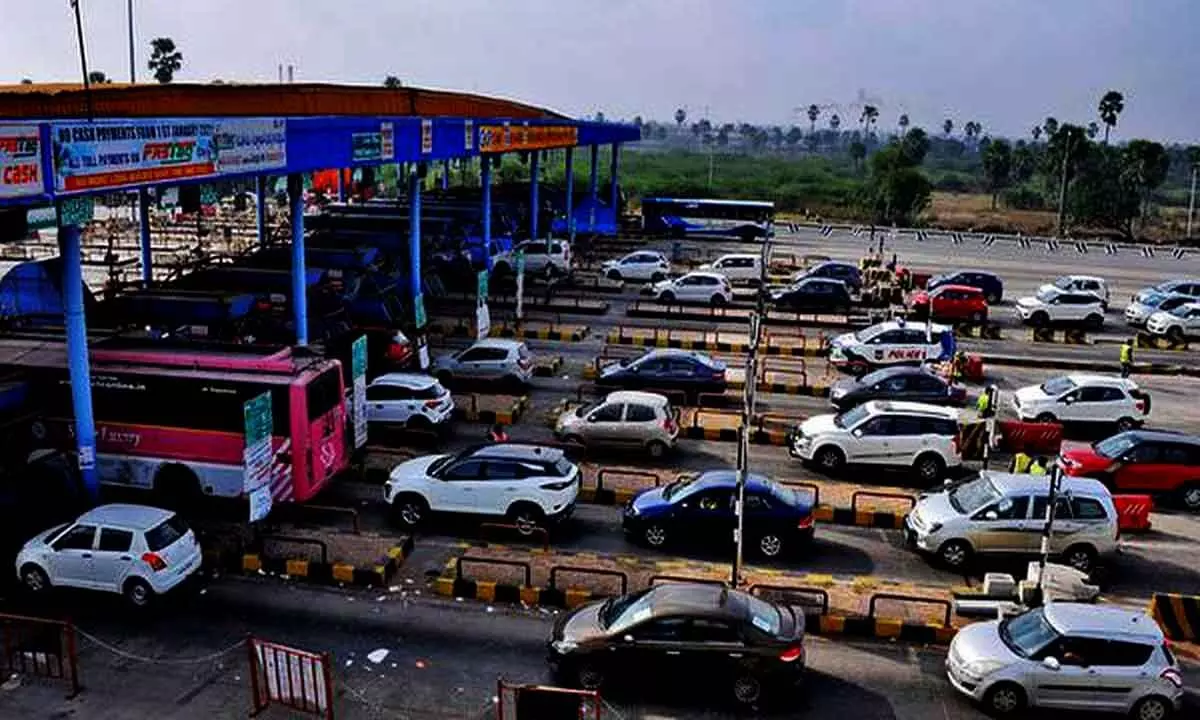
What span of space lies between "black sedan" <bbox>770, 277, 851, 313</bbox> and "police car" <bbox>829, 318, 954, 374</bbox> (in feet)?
28.2

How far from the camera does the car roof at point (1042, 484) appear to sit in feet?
57.0

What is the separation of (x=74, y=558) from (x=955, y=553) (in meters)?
13.3

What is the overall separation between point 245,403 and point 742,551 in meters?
8.30

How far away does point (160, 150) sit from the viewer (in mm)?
18016

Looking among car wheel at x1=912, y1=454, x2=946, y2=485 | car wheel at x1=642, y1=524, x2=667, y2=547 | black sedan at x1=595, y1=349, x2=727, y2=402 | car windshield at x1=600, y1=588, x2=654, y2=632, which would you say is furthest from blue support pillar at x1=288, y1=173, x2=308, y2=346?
car wheel at x1=912, y1=454, x2=946, y2=485

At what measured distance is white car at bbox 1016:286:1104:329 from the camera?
37625 mm

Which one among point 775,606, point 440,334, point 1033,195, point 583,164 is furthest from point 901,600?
point 583,164

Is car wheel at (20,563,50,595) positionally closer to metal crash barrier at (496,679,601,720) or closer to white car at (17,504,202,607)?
white car at (17,504,202,607)

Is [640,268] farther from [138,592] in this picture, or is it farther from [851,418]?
[138,592]

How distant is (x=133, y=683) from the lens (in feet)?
45.0

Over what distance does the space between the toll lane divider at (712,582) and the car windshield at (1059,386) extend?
11.0 metres

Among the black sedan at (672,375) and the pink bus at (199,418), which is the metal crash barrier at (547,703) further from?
the black sedan at (672,375)

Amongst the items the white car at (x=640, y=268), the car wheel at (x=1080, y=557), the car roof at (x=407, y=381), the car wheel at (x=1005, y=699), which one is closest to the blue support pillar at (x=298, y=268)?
the car roof at (x=407, y=381)

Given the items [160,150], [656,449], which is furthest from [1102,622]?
[160,150]
